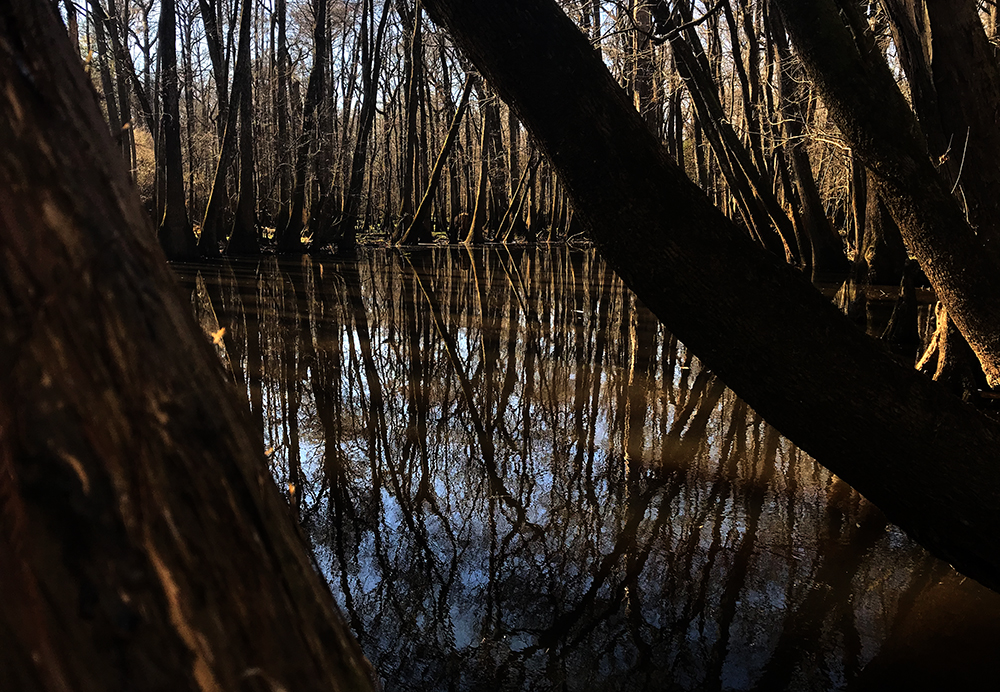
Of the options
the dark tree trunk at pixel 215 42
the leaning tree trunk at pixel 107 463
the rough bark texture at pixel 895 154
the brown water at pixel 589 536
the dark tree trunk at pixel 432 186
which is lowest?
the brown water at pixel 589 536

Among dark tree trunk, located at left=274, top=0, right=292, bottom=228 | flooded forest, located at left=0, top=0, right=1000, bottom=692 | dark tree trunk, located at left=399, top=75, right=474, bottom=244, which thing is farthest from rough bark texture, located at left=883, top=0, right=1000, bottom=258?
dark tree trunk, located at left=274, top=0, right=292, bottom=228

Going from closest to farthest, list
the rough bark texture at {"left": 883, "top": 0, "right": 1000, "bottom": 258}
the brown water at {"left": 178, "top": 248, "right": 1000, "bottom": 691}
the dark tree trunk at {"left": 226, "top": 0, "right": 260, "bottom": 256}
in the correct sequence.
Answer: the brown water at {"left": 178, "top": 248, "right": 1000, "bottom": 691}
the rough bark texture at {"left": 883, "top": 0, "right": 1000, "bottom": 258}
the dark tree trunk at {"left": 226, "top": 0, "right": 260, "bottom": 256}

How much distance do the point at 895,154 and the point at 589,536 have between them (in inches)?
75.2

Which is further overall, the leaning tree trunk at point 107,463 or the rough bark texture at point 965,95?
the rough bark texture at point 965,95

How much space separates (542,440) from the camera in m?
4.57

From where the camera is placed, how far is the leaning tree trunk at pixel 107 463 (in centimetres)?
74

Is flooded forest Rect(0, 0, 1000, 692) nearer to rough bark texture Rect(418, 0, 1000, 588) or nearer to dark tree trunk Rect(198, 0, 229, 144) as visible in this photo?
rough bark texture Rect(418, 0, 1000, 588)

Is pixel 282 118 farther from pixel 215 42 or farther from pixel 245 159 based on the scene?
pixel 245 159

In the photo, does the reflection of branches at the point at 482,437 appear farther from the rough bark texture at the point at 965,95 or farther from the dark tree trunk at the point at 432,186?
the dark tree trunk at the point at 432,186

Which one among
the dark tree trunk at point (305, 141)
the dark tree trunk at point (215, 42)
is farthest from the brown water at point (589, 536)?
the dark tree trunk at point (215, 42)

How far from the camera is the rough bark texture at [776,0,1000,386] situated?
2.61 m

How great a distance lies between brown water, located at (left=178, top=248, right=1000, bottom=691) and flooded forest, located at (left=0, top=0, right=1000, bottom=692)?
17 mm

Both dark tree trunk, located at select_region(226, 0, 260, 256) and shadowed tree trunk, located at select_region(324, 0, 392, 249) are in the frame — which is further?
shadowed tree trunk, located at select_region(324, 0, 392, 249)

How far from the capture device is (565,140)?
2.17 m
